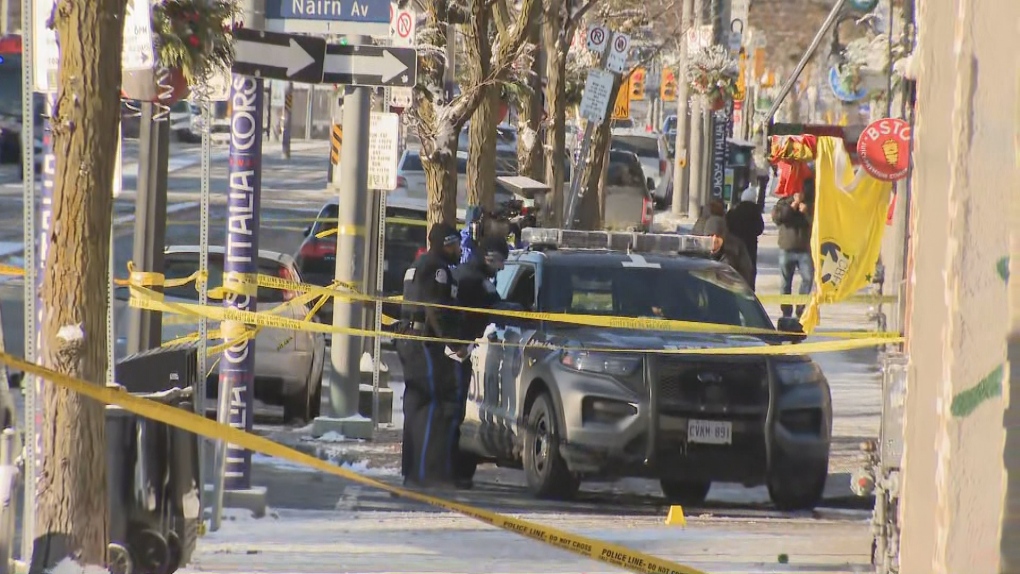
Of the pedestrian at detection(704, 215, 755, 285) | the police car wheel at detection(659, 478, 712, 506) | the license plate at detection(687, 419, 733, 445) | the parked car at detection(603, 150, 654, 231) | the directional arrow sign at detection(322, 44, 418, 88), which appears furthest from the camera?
the parked car at detection(603, 150, 654, 231)

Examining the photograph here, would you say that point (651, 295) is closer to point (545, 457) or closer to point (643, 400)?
point (643, 400)

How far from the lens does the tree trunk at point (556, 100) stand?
25.7 metres

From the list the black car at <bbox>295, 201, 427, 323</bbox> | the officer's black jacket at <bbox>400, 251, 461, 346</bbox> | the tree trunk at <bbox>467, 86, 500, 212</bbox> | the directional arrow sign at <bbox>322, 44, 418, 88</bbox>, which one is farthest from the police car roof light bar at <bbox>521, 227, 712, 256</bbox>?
the tree trunk at <bbox>467, 86, 500, 212</bbox>

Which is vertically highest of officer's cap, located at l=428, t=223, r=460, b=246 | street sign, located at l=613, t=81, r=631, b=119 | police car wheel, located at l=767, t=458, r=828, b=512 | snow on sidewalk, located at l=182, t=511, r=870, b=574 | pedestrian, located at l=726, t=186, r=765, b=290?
street sign, located at l=613, t=81, r=631, b=119

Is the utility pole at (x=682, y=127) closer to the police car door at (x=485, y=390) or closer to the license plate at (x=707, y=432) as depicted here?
the police car door at (x=485, y=390)

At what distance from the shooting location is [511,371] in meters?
10.3

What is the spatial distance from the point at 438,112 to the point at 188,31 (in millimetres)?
7927

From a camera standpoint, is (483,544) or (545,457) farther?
(545,457)

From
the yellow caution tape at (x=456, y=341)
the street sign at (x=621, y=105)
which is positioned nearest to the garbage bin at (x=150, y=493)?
the yellow caution tape at (x=456, y=341)

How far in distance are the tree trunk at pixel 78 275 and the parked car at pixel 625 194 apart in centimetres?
2639

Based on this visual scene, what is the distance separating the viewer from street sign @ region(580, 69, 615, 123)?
73.2 feet

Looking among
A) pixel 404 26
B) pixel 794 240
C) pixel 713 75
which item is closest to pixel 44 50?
pixel 404 26

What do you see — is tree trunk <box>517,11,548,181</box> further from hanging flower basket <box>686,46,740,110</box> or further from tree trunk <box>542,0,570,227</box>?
hanging flower basket <box>686,46,740,110</box>

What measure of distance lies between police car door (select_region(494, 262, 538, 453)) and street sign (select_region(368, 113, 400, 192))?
254 centimetres
